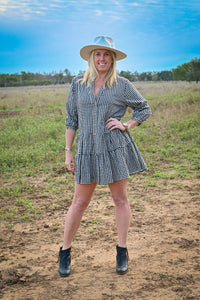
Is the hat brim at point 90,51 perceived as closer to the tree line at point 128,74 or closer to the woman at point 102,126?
the woman at point 102,126

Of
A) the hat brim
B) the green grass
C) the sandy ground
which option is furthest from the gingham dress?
the green grass

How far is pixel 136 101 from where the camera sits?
2.69 m

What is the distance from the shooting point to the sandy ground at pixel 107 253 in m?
2.58

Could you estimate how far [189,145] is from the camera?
7652 millimetres

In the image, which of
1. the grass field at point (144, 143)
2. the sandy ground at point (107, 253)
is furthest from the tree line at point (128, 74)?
the sandy ground at point (107, 253)

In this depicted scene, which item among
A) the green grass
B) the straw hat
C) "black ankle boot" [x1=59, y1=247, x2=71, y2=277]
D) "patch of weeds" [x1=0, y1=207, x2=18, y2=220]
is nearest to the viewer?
the straw hat

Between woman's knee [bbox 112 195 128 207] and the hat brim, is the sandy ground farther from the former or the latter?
the hat brim

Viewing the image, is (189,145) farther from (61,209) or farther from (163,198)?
(61,209)

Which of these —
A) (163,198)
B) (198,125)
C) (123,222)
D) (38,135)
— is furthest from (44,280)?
(198,125)

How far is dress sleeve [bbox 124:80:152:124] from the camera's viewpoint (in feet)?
8.71

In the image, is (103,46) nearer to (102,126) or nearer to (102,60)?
(102,60)

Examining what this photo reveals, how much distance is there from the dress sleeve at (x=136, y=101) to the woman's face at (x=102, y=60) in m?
0.22

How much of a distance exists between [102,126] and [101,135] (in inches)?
2.9

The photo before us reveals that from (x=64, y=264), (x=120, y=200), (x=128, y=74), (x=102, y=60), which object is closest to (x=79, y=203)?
(x=120, y=200)
